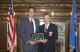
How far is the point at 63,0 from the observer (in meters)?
6.07

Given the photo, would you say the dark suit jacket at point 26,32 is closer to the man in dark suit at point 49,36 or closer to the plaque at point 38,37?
the plaque at point 38,37

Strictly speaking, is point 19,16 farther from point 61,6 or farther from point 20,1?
point 61,6

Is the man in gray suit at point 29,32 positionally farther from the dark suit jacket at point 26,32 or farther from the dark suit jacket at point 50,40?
the dark suit jacket at point 50,40

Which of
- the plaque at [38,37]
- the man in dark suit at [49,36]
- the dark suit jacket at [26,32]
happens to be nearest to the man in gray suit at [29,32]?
the dark suit jacket at [26,32]

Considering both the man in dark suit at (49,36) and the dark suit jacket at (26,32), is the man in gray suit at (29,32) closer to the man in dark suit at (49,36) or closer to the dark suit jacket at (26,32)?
the dark suit jacket at (26,32)

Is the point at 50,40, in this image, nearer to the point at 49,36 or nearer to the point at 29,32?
the point at 49,36

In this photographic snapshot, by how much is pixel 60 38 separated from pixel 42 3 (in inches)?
67.3

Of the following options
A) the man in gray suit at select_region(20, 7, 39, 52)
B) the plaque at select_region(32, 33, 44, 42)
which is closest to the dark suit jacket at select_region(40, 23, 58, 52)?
the plaque at select_region(32, 33, 44, 42)

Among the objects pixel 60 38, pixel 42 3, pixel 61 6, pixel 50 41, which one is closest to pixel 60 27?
pixel 60 38

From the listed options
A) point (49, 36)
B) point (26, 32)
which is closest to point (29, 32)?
point (26, 32)

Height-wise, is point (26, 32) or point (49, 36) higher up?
point (26, 32)

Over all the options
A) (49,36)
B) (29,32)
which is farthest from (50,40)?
(29,32)

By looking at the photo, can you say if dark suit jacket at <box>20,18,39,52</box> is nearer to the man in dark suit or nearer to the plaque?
the plaque

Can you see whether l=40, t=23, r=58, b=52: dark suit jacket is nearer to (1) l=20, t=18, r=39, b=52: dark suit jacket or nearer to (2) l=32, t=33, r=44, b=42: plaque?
(2) l=32, t=33, r=44, b=42: plaque
